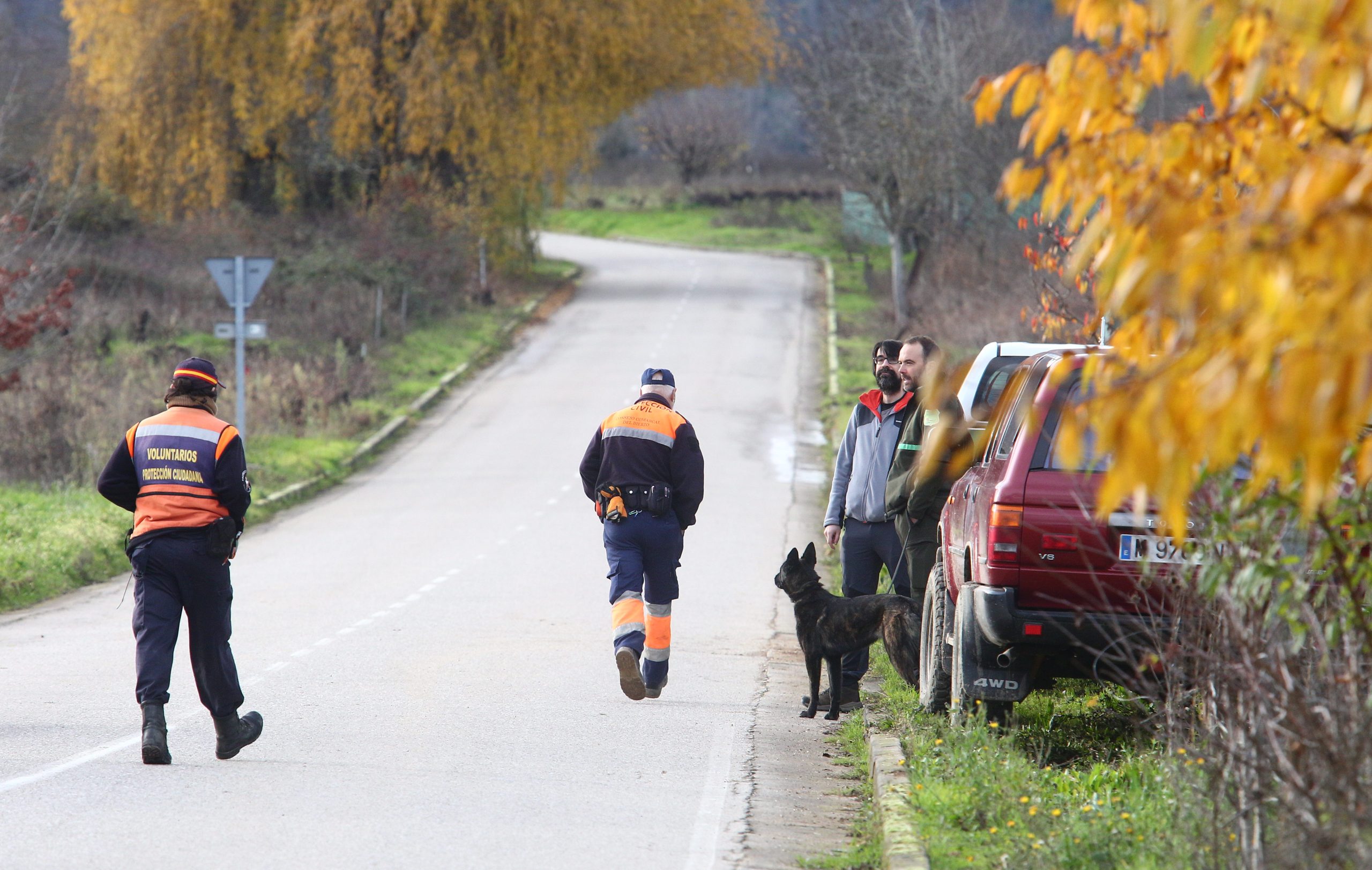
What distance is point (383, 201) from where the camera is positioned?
125ft

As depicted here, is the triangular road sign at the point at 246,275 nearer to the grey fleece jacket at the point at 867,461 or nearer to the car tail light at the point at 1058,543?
the grey fleece jacket at the point at 867,461

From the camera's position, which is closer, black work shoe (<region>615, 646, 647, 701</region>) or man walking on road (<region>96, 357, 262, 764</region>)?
man walking on road (<region>96, 357, 262, 764</region>)

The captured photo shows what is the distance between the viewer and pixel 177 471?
6.99 meters

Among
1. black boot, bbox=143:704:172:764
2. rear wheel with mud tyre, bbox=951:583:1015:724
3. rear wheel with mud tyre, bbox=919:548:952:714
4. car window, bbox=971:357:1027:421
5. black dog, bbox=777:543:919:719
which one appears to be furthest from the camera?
car window, bbox=971:357:1027:421

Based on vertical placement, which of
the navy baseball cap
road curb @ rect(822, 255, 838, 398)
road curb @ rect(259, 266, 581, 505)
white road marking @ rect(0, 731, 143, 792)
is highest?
the navy baseball cap

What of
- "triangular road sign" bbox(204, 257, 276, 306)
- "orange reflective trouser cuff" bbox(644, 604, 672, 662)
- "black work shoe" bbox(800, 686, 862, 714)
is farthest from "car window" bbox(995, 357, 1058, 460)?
"triangular road sign" bbox(204, 257, 276, 306)

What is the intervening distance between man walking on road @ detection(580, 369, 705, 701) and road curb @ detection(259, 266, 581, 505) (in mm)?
11544

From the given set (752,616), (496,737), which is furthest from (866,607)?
(752,616)

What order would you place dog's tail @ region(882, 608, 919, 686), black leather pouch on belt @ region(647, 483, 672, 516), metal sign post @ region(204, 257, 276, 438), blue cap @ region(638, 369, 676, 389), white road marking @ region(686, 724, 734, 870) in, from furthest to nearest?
metal sign post @ region(204, 257, 276, 438) < blue cap @ region(638, 369, 676, 389) < black leather pouch on belt @ region(647, 483, 672, 516) < dog's tail @ region(882, 608, 919, 686) < white road marking @ region(686, 724, 734, 870)

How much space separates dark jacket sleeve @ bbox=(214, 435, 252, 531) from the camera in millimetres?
7027

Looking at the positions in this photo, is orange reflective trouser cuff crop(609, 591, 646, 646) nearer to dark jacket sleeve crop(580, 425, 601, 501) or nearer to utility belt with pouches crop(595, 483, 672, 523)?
utility belt with pouches crop(595, 483, 672, 523)

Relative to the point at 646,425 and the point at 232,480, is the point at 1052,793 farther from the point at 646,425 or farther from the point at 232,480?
the point at 232,480

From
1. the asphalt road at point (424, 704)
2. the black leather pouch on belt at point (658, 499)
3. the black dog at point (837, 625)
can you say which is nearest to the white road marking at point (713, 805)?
the asphalt road at point (424, 704)

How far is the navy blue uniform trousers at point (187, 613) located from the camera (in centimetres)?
692
